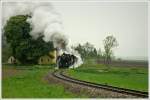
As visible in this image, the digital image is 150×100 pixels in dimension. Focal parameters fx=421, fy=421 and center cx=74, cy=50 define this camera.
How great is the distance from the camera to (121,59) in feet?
15.9

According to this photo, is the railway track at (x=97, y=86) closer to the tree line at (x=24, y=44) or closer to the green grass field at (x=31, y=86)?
the green grass field at (x=31, y=86)

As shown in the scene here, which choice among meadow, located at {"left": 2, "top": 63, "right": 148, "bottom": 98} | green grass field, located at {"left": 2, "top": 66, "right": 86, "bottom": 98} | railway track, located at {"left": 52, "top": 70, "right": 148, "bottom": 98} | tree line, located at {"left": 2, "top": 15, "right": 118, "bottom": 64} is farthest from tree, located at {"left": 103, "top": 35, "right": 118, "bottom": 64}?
green grass field, located at {"left": 2, "top": 66, "right": 86, "bottom": 98}

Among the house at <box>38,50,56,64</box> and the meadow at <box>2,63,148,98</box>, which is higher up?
the house at <box>38,50,56,64</box>

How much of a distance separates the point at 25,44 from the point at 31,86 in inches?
20.0

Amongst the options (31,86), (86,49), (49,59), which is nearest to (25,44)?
(49,59)

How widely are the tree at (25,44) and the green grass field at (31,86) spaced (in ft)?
0.46

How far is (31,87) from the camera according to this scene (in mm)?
4871

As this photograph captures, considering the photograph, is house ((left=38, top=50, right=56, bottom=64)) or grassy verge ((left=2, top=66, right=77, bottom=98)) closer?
grassy verge ((left=2, top=66, right=77, bottom=98))

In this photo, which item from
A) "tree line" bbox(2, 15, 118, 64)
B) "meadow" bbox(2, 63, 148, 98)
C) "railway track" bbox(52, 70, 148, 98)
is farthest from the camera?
"tree line" bbox(2, 15, 118, 64)

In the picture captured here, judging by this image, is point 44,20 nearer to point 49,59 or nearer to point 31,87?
point 49,59

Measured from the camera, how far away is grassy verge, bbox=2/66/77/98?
482 cm

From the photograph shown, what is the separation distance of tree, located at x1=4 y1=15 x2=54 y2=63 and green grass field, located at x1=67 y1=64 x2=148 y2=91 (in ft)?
1.37

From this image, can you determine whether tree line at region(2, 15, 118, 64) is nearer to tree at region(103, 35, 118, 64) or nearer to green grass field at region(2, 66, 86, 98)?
tree at region(103, 35, 118, 64)

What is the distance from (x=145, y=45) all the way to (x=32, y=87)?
4.53 ft
